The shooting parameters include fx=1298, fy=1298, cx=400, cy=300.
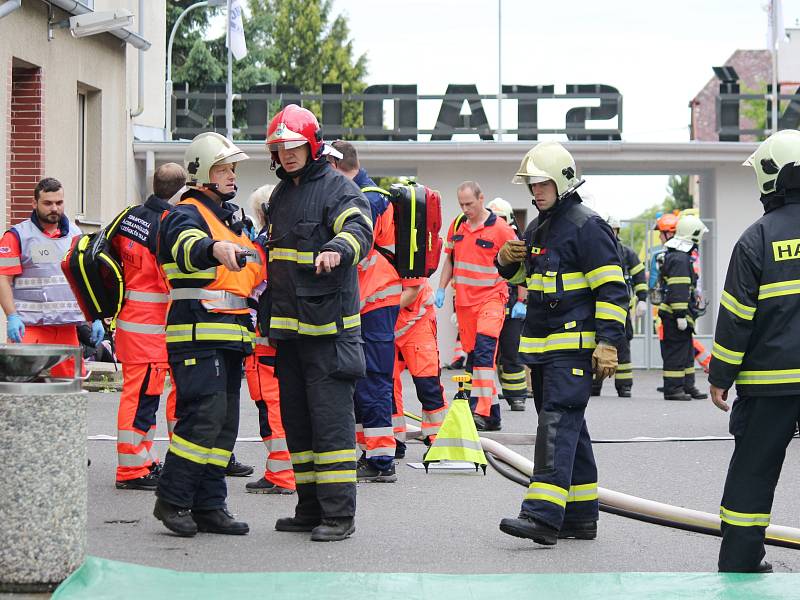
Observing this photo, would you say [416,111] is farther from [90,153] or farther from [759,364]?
[759,364]

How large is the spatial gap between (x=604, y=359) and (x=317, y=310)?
147 centimetres

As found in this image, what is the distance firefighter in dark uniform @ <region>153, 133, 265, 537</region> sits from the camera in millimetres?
6680

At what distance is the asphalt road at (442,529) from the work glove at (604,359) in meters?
0.90

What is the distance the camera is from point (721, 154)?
72.7 feet

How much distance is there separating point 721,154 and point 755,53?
59.9 metres

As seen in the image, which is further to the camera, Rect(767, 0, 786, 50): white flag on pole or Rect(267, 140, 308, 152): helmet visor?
Rect(767, 0, 786, 50): white flag on pole

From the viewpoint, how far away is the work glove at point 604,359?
6.52 metres

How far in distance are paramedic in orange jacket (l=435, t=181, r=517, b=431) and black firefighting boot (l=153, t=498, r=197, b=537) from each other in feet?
16.6

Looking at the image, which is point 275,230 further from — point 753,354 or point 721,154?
point 721,154

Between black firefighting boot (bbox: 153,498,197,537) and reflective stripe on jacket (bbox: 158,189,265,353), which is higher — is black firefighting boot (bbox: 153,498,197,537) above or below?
below

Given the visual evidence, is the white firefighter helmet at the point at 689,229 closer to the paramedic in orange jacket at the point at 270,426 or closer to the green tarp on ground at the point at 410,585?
the paramedic in orange jacket at the point at 270,426

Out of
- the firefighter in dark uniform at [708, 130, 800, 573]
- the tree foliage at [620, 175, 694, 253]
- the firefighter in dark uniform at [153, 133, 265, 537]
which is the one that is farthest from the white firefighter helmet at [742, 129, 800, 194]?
the tree foliage at [620, 175, 694, 253]

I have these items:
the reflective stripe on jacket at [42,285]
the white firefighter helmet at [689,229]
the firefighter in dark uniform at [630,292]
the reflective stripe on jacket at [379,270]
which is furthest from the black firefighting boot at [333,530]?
the white firefighter helmet at [689,229]

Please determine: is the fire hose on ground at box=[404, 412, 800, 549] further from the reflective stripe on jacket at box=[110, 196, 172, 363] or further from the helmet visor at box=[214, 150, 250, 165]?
the reflective stripe on jacket at box=[110, 196, 172, 363]
